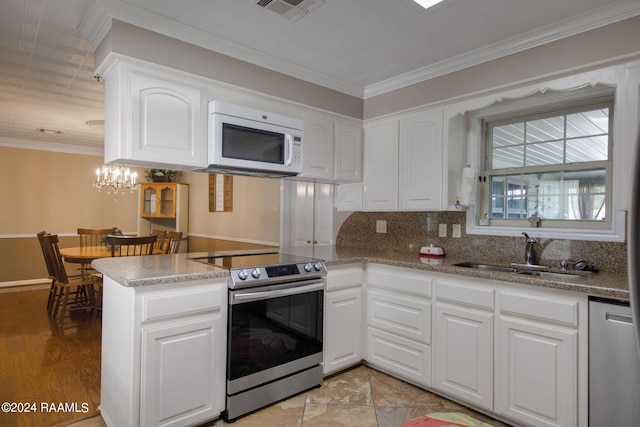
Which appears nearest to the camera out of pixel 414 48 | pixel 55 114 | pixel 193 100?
pixel 193 100

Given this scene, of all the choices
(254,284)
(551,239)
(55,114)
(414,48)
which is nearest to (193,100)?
(254,284)

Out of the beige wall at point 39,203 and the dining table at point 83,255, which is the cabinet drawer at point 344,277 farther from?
the beige wall at point 39,203

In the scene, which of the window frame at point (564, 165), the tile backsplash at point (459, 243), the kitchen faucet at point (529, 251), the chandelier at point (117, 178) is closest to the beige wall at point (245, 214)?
the tile backsplash at point (459, 243)

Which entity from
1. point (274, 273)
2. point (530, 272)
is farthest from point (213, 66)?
point (530, 272)

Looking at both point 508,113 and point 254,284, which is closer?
point 254,284

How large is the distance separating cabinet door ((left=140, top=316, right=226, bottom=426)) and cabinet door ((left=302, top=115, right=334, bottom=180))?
146cm

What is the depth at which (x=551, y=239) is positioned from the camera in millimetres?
2439

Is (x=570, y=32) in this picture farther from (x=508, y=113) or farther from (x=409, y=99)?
(x=409, y=99)

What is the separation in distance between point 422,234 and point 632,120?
1.57 metres

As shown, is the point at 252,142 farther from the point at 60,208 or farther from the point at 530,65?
the point at 60,208

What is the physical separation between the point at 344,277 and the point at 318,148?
109cm

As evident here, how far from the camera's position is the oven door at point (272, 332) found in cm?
211

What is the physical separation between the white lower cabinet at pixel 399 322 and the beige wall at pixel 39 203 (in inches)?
217

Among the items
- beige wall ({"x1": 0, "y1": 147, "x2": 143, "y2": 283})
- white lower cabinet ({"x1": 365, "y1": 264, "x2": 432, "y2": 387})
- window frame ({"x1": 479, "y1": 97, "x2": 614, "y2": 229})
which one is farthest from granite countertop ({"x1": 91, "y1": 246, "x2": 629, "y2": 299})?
beige wall ({"x1": 0, "y1": 147, "x2": 143, "y2": 283})
